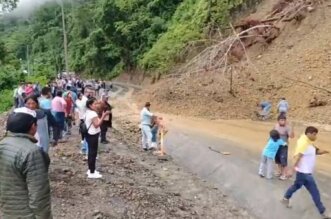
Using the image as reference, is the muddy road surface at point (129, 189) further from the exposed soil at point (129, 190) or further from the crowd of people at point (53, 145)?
the crowd of people at point (53, 145)

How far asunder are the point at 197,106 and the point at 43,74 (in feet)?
70.6

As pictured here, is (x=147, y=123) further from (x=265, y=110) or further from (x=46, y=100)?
(x=265, y=110)

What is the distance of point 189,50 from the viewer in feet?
121

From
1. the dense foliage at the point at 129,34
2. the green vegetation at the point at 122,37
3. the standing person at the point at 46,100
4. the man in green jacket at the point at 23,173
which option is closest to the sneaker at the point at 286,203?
the standing person at the point at 46,100

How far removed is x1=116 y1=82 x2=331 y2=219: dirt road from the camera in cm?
1025

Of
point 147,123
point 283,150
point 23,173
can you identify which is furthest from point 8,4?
point 23,173

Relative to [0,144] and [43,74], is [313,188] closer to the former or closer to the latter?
[0,144]

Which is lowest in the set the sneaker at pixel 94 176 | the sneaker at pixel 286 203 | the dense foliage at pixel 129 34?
the sneaker at pixel 286 203

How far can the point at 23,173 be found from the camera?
13.4 ft

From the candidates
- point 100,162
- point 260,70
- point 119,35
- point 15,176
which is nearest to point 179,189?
point 100,162

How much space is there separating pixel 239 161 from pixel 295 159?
519 cm

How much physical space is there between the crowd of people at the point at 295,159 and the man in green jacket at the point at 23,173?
18.2 ft

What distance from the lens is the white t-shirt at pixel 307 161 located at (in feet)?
28.5

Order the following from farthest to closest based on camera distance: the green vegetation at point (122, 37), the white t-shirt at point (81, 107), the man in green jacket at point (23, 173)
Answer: the green vegetation at point (122, 37) < the white t-shirt at point (81, 107) < the man in green jacket at point (23, 173)
